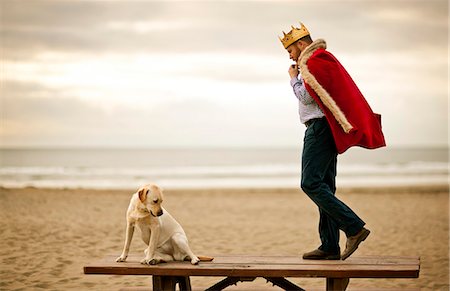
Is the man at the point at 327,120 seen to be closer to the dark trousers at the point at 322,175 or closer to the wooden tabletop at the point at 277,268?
the dark trousers at the point at 322,175

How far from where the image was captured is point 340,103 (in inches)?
194

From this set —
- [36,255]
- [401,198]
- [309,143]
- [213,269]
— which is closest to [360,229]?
[309,143]

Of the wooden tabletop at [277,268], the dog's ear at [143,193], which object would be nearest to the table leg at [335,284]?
the wooden tabletop at [277,268]

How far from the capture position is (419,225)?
12969 mm

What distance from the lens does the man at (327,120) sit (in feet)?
16.2

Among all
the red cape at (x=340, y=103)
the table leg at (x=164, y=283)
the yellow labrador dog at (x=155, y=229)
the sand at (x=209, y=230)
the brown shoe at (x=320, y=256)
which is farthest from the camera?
the sand at (x=209, y=230)

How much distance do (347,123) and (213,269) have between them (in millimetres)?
1453

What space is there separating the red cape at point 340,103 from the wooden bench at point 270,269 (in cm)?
87

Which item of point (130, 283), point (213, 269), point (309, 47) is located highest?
point (309, 47)

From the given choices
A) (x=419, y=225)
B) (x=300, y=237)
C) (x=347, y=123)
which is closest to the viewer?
(x=347, y=123)

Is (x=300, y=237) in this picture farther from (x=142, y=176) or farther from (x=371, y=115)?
(x=142, y=176)

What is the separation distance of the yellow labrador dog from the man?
3.49 ft

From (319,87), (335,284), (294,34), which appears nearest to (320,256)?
(335,284)

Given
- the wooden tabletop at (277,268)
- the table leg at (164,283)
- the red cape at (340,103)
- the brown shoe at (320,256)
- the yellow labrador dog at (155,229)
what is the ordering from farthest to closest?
the brown shoe at (320,256)
the table leg at (164,283)
the red cape at (340,103)
the yellow labrador dog at (155,229)
the wooden tabletop at (277,268)
